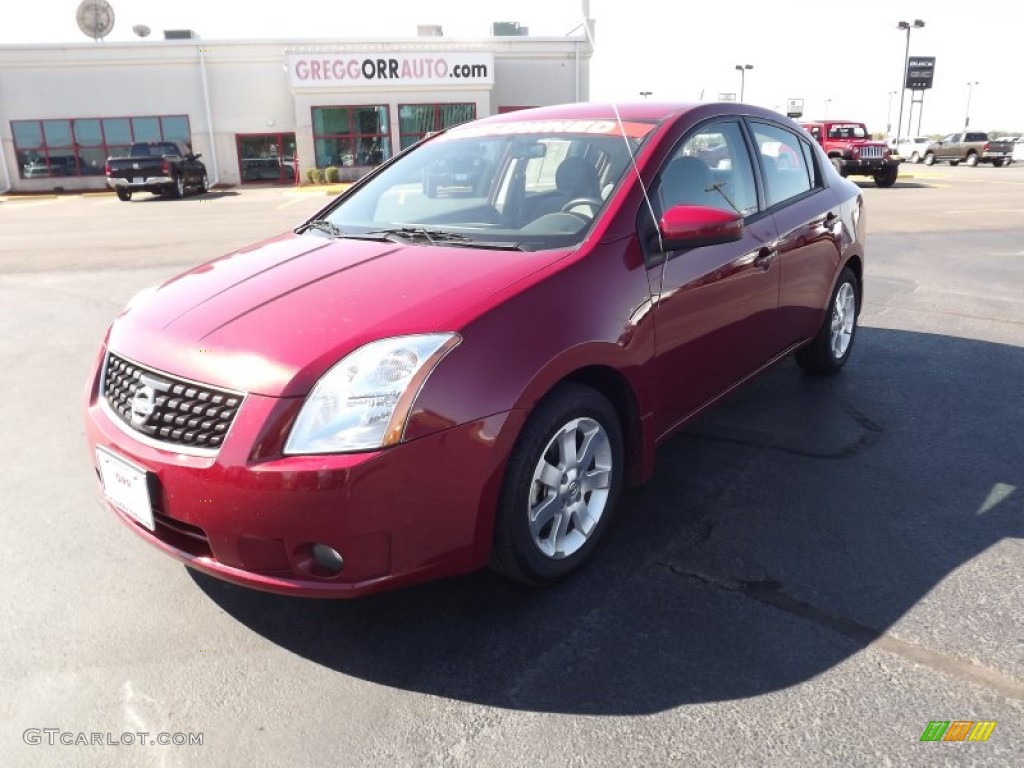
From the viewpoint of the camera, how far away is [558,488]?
Answer: 2816mm

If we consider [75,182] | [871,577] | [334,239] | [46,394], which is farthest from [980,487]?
[75,182]

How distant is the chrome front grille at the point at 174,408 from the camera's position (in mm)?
2371

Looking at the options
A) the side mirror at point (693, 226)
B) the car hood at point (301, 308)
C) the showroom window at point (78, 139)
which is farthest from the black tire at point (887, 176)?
the showroom window at point (78, 139)

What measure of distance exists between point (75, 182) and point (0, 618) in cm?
3439

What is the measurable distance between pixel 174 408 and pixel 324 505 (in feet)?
2.09

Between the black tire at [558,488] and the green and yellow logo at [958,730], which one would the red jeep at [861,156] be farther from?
the green and yellow logo at [958,730]

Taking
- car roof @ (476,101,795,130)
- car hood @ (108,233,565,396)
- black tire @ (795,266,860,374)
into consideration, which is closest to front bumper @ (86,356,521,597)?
car hood @ (108,233,565,396)

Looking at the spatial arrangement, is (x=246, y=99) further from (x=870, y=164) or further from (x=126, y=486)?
(x=126, y=486)

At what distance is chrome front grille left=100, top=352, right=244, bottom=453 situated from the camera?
2.37 m

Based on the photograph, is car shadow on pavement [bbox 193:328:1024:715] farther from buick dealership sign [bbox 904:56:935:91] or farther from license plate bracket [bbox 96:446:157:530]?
buick dealership sign [bbox 904:56:935:91]

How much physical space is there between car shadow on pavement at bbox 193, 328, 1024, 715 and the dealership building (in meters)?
30.0

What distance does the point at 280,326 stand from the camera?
254 cm

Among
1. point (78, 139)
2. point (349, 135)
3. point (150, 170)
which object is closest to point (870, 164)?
point (349, 135)

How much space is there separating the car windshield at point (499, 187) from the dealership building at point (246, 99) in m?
29.1
